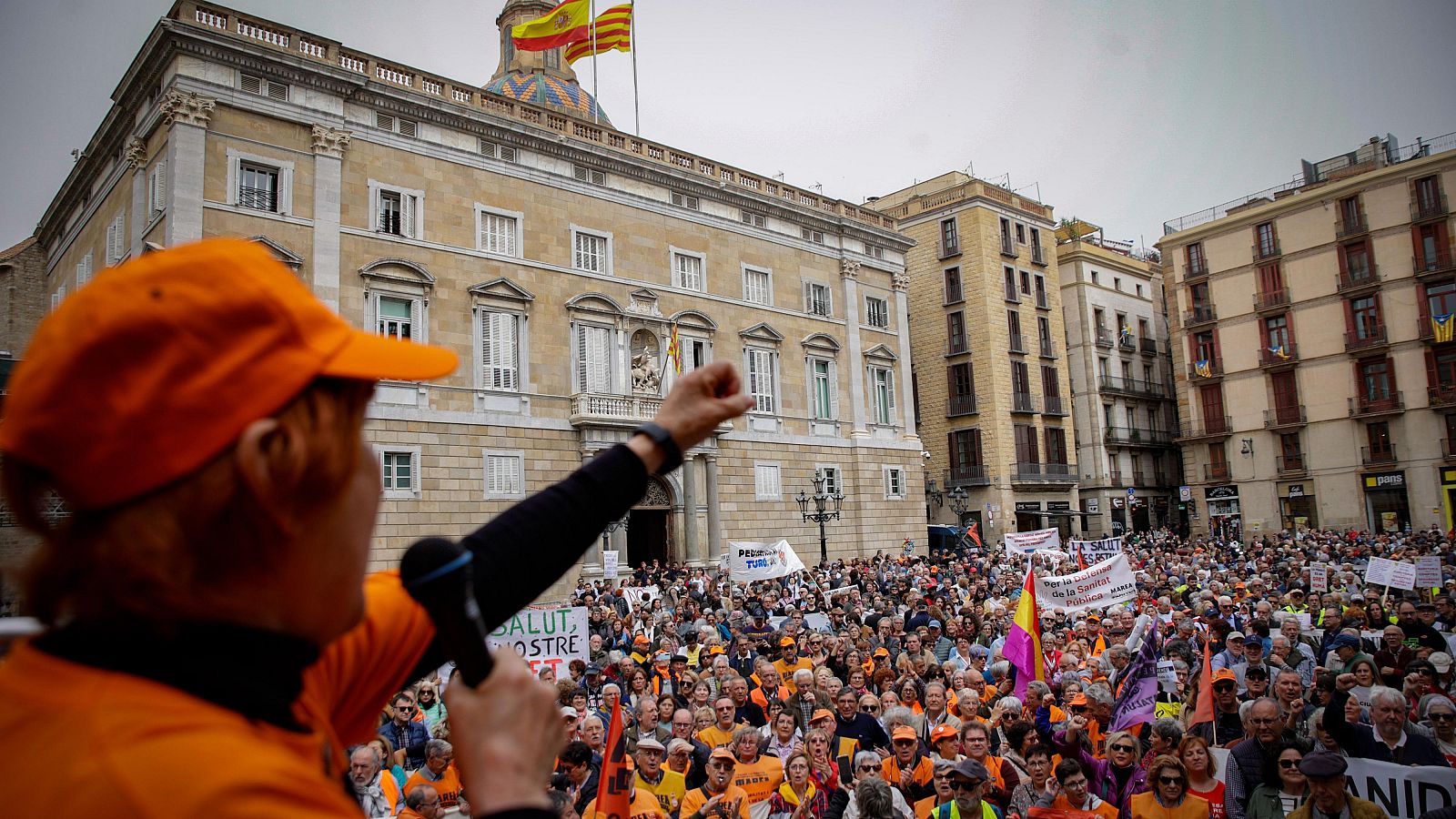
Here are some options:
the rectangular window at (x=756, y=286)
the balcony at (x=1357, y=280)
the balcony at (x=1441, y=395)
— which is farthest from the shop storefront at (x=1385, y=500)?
the rectangular window at (x=756, y=286)

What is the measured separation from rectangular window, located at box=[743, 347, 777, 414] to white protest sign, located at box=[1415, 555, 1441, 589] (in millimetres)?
19358

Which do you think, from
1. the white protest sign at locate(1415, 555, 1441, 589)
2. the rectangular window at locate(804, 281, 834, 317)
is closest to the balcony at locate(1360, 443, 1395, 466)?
the rectangular window at locate(804, 281, 834, 317)

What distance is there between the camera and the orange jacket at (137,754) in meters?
0.89

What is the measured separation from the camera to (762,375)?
104 feet

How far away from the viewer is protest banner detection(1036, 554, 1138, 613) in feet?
42.9

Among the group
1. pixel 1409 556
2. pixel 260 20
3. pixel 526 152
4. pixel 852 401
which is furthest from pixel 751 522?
pixel 260 20

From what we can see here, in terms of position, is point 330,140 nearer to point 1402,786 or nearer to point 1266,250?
point 1402,786

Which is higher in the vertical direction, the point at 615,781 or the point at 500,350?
the point at 500,350

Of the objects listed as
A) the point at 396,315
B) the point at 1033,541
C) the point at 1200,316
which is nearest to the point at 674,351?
the point at 396,315

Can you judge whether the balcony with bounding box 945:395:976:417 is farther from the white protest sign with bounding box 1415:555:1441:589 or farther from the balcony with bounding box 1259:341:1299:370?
the white protest sign with bounding box 1415:555:1441:589

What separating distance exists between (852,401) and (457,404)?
15373 mm

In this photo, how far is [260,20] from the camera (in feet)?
73.4

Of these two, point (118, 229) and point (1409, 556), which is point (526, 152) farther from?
point (1409, 556)

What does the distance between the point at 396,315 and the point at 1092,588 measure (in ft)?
60.5
